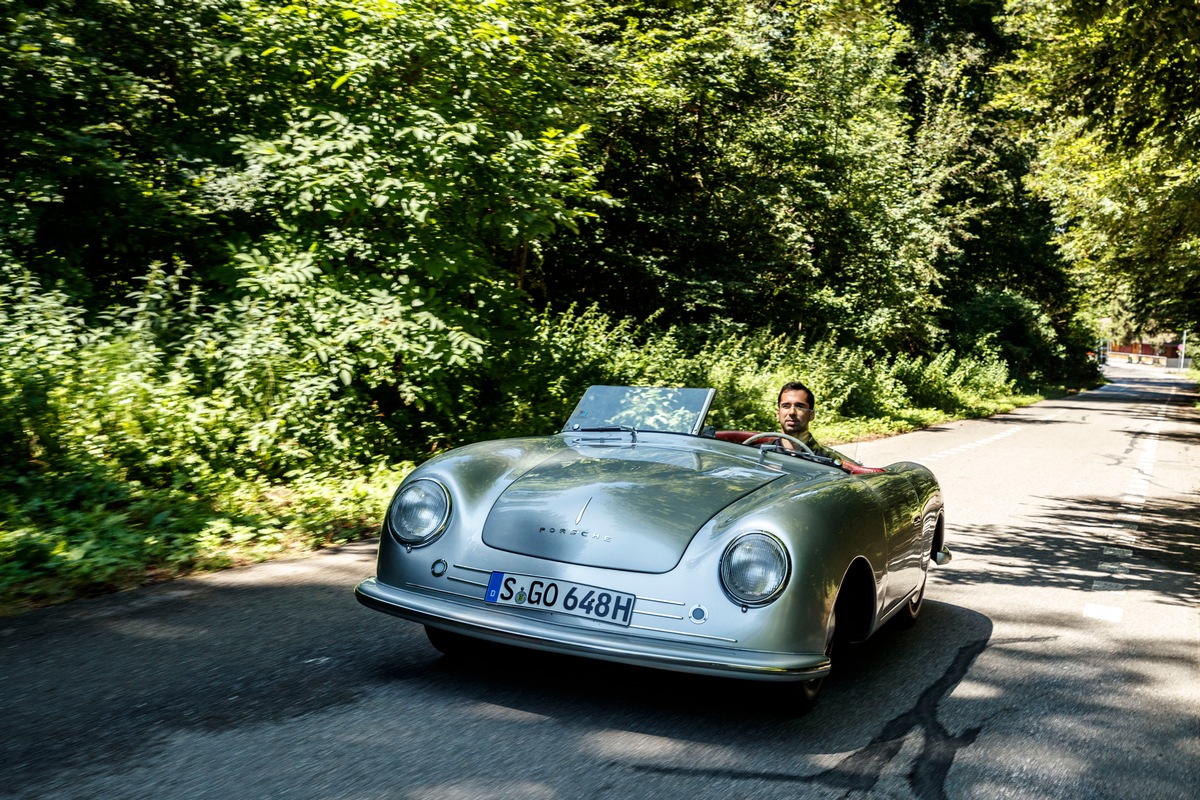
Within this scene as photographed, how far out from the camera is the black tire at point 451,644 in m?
4.21

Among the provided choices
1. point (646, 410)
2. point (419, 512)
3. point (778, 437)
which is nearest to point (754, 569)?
point (419, 512)

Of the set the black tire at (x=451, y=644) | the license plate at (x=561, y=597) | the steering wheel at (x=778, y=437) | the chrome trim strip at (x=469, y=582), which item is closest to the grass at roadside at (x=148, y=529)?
the black tire at (x=451, y=644)

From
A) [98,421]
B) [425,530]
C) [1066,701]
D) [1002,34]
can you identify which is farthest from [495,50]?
[1002,34]

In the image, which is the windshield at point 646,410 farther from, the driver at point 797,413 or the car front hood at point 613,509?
the driver at point 797,413

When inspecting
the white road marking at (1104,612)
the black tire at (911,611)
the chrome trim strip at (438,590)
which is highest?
the chrome trim strip at (438,590)

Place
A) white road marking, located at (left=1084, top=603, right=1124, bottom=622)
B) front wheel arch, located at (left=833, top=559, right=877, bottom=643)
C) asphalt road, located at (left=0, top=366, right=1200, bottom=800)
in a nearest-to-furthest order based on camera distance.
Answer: asphalt road, located at (left=0, top=366, right=1200, bottom=800) < front wheel arch, located at (left=833, top=559, right=877, bottom=643) < white road marking, located at (left=1084, top=603, right=1124, bottom=622)

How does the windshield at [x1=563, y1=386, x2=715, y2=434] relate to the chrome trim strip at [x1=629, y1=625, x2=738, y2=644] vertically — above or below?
above

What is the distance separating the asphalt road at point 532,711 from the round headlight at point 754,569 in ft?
1.73

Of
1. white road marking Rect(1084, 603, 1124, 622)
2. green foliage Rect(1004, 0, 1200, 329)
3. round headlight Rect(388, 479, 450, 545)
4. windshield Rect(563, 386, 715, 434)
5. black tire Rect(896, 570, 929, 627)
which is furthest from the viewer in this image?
green foliage Rect(1004, 0, 1200, 329)

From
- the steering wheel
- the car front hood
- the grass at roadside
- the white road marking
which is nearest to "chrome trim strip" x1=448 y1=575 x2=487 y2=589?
the car front hood

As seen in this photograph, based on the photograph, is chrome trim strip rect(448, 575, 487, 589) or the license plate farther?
chrome trim strip rect(448, 575, 487, 589)

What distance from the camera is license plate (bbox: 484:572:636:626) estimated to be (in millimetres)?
3490

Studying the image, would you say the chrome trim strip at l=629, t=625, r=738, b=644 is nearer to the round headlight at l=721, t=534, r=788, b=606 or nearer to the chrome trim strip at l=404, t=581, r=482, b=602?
the round headlight at l=721, t=534, r=788, b=606

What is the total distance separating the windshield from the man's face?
4.29 ft
